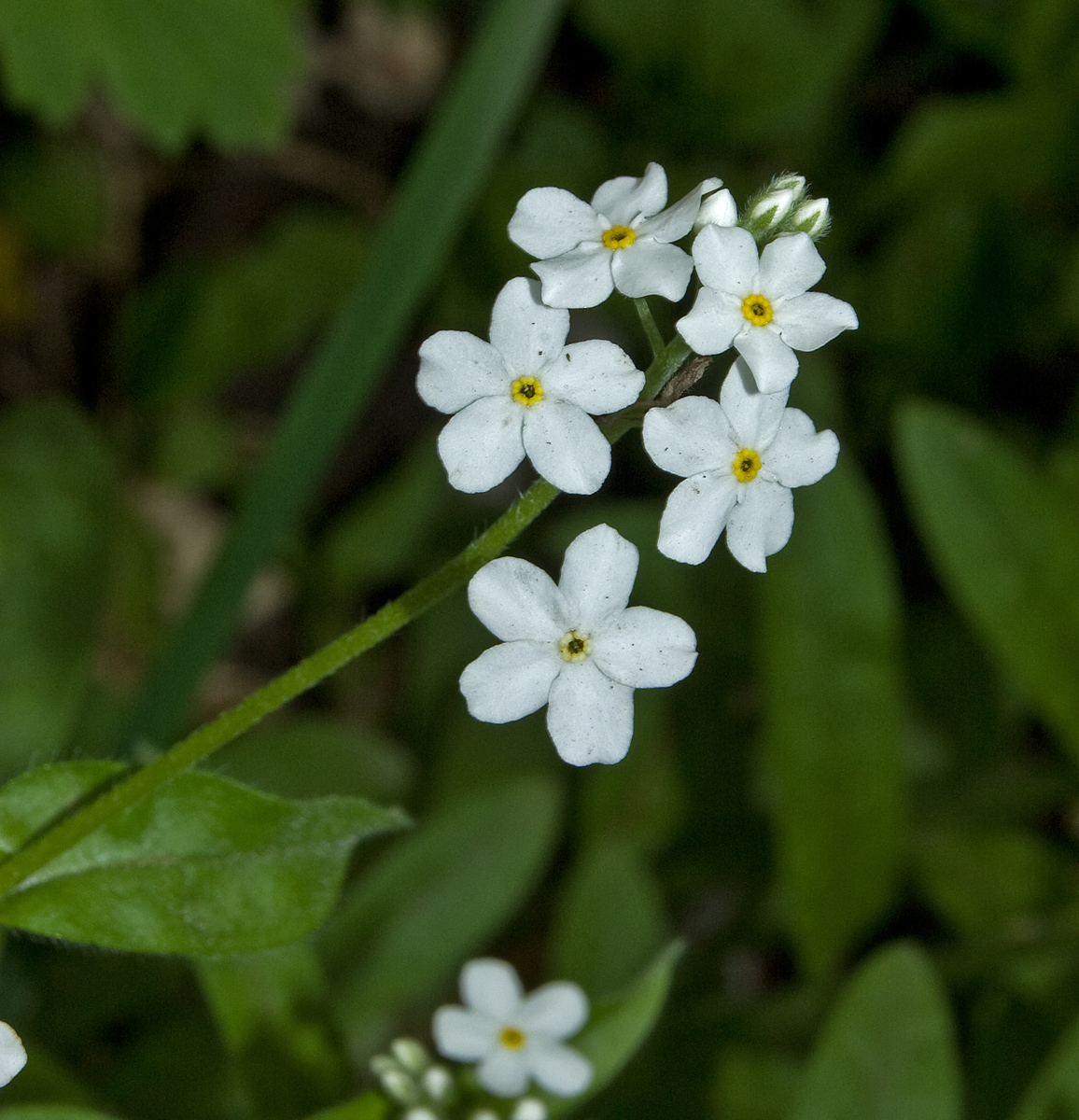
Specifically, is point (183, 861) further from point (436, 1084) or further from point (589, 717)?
point (436, 1084)

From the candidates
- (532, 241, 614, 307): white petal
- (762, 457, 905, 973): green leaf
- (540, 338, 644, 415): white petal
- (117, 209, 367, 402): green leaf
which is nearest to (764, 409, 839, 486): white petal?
(540, 338, 644, 415): white petal

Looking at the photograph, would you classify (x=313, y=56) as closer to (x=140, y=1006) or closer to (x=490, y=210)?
(x=490, y=210)

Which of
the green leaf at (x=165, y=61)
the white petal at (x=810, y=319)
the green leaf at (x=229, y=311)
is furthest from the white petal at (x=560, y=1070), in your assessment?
the green leaf at (x=229, y=311)

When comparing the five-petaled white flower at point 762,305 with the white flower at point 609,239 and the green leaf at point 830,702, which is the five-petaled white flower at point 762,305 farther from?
the green leaf at point 830,702

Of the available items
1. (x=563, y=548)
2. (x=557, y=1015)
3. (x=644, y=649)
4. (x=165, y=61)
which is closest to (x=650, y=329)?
(x=644, y=649)

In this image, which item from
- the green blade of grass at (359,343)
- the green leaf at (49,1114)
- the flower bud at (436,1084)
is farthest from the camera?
the green blade of grass at (359,343)

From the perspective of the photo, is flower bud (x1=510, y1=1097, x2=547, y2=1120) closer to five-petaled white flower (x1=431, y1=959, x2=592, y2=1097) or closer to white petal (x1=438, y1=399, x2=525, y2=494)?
five-petaled white flower (x1=431, y1=959, x2=592, y2=1097)
